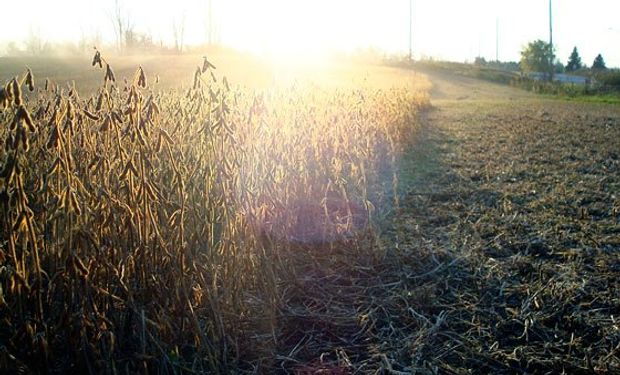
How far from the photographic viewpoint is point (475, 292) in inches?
91.7

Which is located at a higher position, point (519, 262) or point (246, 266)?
point (246, 266)

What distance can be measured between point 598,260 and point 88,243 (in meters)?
2.27

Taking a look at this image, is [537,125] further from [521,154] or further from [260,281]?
[260,281]

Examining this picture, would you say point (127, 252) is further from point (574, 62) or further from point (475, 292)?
point (574, 62)

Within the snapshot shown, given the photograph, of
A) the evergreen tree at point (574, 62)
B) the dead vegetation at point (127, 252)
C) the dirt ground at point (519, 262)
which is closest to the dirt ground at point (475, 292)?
the dirt ground at point (519, 262)

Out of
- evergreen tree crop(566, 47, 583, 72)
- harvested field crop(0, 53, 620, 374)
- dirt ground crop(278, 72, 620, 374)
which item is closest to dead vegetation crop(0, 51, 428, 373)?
harvested field crop(0, 53, 620, 374)

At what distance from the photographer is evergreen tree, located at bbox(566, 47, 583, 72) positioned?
64.5 meters

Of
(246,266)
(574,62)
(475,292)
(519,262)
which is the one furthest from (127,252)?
(574,62)

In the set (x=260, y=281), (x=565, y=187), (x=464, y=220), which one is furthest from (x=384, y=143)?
(x=260, y=281)

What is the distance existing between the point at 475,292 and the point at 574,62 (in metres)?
71.1

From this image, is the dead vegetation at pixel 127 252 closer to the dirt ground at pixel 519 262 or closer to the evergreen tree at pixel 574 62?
the dirt ground at pixel 519 262

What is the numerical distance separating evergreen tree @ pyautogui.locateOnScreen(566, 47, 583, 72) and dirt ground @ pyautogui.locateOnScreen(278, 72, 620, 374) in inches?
2676

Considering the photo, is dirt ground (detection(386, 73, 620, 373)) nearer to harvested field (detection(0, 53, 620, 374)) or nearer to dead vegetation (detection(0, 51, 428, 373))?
harvested field (detection(0, 53, 620, 374))

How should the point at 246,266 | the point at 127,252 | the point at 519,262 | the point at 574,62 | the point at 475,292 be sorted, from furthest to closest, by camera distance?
the point at 574,62
the point at 519,262
the point at 475,292
the point at 246,266
the point at 127,252
